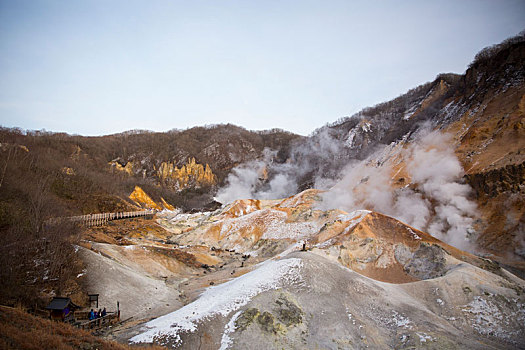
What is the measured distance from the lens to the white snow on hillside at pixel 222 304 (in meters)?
13.2

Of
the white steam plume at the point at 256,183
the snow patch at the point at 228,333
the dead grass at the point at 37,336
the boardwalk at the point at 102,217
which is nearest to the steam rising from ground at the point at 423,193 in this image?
the snow patch at the point at 228,333

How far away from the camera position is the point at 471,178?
37.2m

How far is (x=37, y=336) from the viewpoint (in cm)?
923

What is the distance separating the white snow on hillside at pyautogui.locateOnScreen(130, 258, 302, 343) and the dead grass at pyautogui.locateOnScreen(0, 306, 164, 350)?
151 centimetres

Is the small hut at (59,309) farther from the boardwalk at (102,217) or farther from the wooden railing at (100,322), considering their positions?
the boardwalk at (102,217)

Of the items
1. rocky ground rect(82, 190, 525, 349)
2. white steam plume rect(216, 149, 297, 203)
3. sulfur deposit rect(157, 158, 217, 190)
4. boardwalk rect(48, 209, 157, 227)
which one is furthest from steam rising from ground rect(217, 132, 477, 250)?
sulfur deposit rect(157, 158, 217, 190)

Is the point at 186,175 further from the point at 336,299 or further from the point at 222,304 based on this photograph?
the point at 336,299

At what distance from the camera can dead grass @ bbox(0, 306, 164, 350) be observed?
8438 millimetres

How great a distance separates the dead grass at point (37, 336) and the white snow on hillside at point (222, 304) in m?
1.51

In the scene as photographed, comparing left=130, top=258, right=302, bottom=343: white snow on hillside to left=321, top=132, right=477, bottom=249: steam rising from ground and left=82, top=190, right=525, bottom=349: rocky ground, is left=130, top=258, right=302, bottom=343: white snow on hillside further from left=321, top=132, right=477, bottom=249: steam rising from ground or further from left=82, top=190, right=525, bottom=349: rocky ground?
left=321, top=132, right=477, bottom=249: steam rising from ground

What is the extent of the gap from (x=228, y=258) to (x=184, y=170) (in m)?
106

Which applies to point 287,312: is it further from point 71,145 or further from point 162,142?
point 162,142

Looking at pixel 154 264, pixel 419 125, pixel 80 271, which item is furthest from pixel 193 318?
pixel 419 125

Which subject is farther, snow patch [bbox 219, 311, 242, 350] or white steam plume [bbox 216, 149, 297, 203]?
white steam plume [bbox 216, 149, 297, 203]
